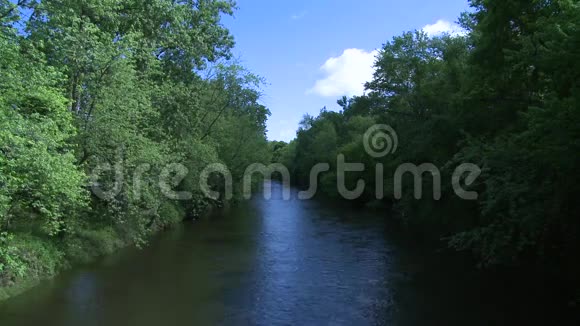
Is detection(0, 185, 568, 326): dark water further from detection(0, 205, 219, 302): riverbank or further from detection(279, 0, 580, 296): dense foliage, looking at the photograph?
detection(279, 0, 580, 296): dense foliage

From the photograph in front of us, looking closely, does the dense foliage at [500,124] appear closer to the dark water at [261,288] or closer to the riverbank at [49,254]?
the dark water at [261,288]

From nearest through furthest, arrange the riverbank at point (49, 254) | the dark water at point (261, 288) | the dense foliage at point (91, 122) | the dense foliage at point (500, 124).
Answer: the dense foliage at point (500, 124), the dense foliage at point (91, 122), the dark water at point (261, 288), the riverbank at point (49, 254)

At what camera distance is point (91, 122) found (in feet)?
64.0

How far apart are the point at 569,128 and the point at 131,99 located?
16525 millimetres

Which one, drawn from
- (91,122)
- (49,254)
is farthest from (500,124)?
(49,254)

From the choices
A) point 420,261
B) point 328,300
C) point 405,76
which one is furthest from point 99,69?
point 405,76

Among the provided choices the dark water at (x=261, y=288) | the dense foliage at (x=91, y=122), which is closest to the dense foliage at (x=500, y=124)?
the dark water at (x=261, y=288)

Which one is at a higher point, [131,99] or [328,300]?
[131,99]

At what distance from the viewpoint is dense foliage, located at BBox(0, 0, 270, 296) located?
526 inches

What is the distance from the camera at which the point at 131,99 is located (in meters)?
20.4

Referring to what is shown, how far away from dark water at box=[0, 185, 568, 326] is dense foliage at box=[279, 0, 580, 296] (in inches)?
81.1

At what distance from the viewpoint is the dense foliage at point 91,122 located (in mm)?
13367

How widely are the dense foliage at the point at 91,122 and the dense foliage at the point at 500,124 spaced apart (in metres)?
12.9

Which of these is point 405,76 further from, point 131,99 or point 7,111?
point 7,111
